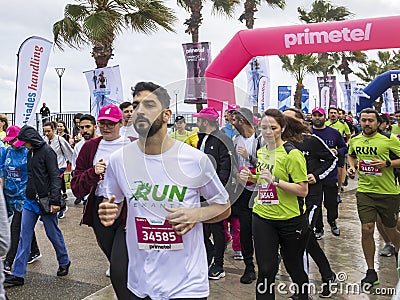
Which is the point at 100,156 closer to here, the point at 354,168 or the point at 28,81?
the point at 354,168

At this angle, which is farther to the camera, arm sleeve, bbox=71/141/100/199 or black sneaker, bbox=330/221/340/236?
black sneaker, bbox=330/221/340/236

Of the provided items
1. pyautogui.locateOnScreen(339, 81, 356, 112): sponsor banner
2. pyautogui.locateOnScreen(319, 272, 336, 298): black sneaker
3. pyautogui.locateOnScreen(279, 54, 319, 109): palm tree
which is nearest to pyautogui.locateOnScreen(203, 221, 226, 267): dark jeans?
pyautogui.locateOnScreen(319, 272, 336, 298): black sneaker

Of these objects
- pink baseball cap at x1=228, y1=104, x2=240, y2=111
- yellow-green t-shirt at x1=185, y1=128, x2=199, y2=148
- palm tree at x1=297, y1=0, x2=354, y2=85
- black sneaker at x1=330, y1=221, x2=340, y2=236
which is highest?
palm tree at x1=297, y1=0, x2=354, y2=85

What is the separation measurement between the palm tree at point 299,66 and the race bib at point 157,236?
97.0 feet

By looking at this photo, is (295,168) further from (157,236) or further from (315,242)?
(157,236)

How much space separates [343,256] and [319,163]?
1.42 metres

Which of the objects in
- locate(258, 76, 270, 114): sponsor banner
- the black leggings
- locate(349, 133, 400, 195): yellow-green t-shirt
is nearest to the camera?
locate(258, 76, 270, 114): sponsor banner

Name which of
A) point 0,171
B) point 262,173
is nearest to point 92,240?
point 0,171

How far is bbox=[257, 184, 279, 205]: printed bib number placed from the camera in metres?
3.89

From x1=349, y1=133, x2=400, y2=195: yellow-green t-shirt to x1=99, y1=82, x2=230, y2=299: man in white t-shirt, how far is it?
10.0 ft

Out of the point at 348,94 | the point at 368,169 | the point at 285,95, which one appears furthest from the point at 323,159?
the point at 348,94

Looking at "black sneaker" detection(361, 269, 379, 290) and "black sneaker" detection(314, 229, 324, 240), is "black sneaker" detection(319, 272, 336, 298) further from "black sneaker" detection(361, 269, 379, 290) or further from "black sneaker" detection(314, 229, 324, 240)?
"black sneaker" detection(314, 229, 324, 240)

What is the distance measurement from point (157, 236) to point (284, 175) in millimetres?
1668

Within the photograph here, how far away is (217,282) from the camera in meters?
5.06
